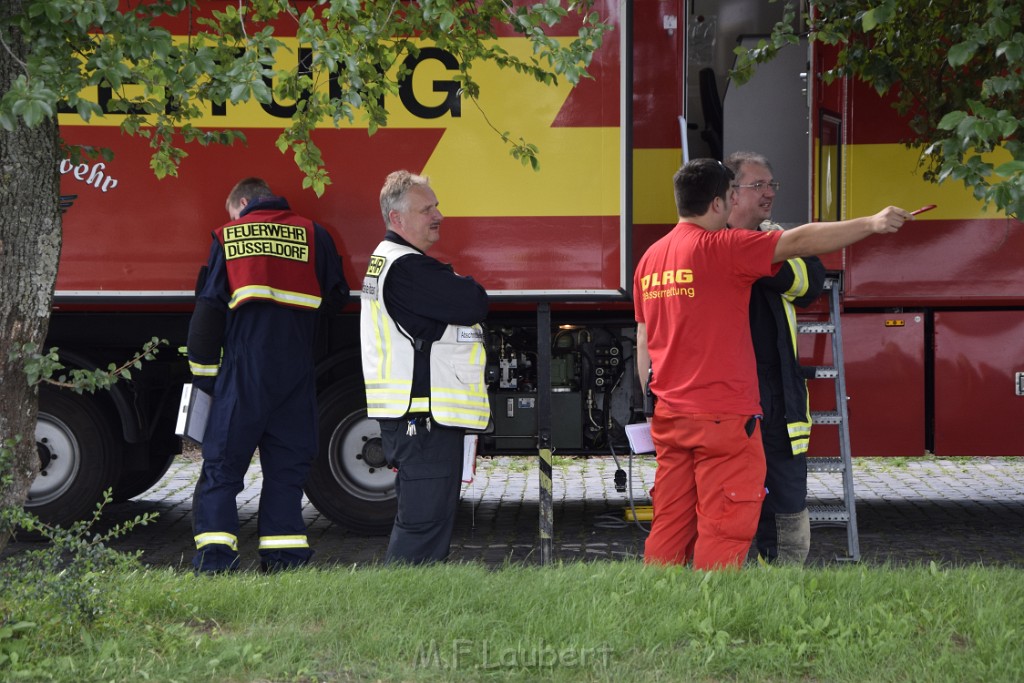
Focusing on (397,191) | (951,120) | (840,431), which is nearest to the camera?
(951,120)

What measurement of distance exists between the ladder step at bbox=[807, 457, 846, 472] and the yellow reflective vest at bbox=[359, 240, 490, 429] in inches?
80.7

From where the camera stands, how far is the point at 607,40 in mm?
5883

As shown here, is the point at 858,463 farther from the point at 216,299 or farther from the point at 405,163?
the point at 216,299

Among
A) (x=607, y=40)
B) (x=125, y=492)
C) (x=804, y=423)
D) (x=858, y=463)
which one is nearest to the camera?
(x=804, y=423)

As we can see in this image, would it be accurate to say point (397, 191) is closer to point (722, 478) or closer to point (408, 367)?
point (408, 367)

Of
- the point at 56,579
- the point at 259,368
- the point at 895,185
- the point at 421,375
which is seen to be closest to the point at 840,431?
the point at 895,185

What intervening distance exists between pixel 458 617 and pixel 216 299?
2.36 meters

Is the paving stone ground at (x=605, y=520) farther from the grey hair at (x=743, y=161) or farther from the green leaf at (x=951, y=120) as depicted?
the green leaf at (x=951, y=120)

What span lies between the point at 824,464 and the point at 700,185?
2263 millimetres

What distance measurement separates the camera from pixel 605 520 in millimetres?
7520

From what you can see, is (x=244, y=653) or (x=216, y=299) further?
(x=216, y=299)

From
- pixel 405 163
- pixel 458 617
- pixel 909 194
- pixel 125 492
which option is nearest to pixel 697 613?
pixel 458 617

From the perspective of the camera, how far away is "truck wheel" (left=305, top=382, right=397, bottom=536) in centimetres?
664

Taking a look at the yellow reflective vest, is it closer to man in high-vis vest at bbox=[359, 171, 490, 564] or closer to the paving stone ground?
man in high-vis vest at bbox=[359, 171, 490, 564]
